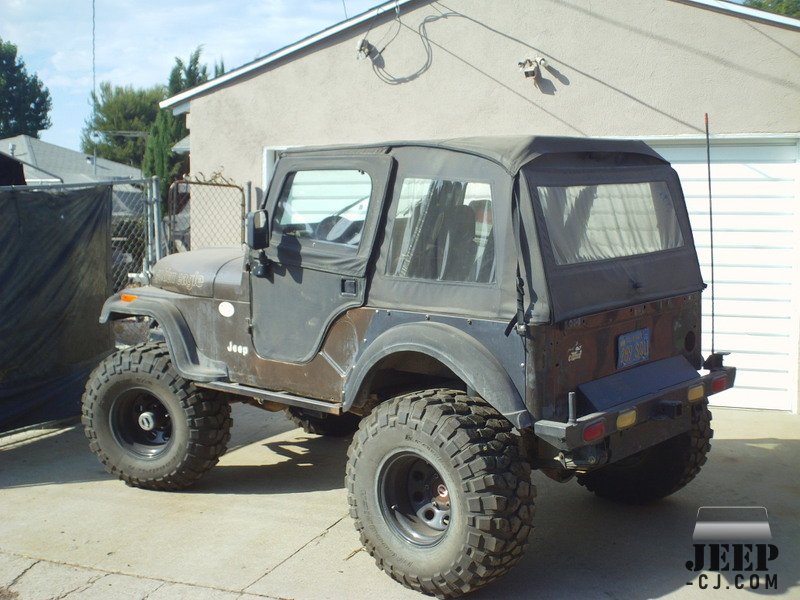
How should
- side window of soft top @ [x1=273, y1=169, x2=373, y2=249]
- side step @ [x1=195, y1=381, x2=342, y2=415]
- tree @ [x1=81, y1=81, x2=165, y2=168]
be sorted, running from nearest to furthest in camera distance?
side window of soft top @ [x1=273, y1=169, x2=373, y2=249] < side step @ [x1=195, y1=381, x2=342, y2=415] < tree @ [x1=81, y1=81, x2=165, y2=168]

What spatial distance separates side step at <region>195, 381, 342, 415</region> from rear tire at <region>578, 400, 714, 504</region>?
5.70 ft

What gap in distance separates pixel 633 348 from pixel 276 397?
6.97ft

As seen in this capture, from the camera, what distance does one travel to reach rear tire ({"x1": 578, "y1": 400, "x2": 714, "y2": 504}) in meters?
5.51

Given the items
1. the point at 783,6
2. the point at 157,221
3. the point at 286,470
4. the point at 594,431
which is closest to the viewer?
the point at 594,431

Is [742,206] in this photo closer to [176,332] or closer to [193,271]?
[193,271]

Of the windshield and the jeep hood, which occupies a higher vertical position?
the windshield

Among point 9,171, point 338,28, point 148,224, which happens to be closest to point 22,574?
point 148,224

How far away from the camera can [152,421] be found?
6258 mm

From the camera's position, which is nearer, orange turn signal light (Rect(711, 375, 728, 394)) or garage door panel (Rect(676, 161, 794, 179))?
orange turn signal light (Rect(711, 375, 728, 394))

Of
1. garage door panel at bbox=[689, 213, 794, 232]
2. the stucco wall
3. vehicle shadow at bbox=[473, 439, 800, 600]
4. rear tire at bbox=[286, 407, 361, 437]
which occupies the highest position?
the stucco wall

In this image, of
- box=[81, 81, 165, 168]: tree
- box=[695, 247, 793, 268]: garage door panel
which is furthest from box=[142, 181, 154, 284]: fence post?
box=[81, 81, 165, 168]: tree

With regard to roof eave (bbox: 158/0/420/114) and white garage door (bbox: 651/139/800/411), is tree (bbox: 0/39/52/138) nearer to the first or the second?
roof eave (bbox: 158/0/420/114)

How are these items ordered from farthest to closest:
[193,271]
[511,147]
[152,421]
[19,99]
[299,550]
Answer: [19,99]
[152,421]
[193,271]
[299,550]
[511,147]

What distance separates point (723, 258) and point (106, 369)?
18.1 ft
